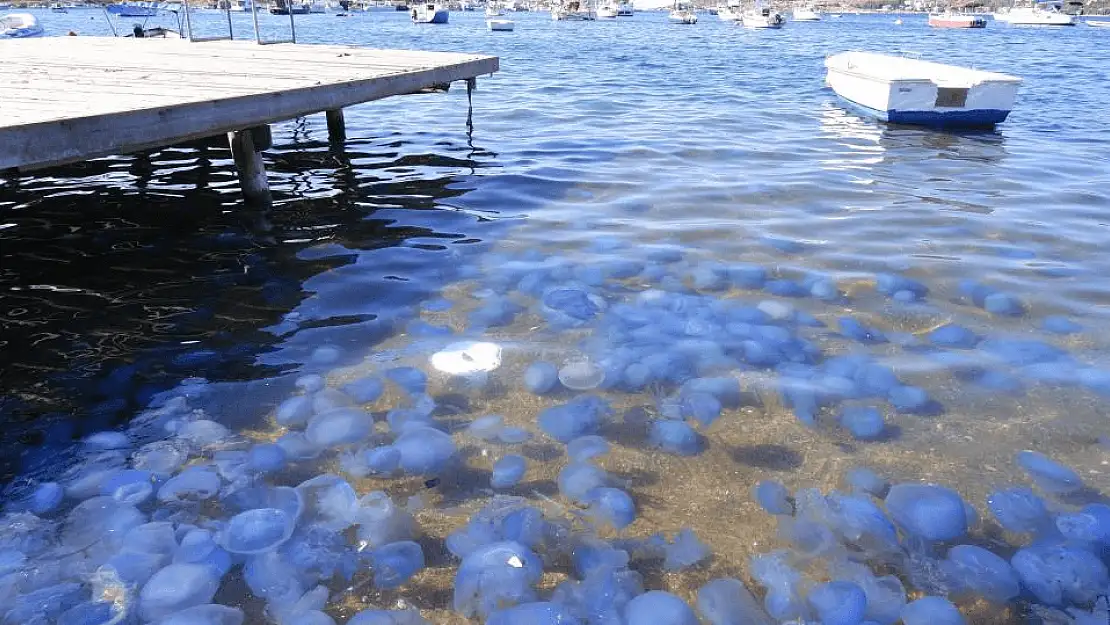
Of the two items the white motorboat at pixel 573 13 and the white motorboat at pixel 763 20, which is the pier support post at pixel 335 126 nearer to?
the white motorboat at pixel 763 20

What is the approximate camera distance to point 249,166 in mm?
6555

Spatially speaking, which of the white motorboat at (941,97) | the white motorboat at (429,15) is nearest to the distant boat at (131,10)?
the white motorboat at (429,15)

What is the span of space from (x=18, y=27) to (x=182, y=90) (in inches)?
957

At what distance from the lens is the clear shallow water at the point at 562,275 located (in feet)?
11.1

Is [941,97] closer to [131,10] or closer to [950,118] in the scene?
[950,118]

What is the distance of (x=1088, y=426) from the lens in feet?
11.9

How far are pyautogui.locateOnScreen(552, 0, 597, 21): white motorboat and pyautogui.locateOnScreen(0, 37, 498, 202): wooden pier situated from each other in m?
63.3

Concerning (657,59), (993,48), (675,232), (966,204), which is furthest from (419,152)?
(993,48)

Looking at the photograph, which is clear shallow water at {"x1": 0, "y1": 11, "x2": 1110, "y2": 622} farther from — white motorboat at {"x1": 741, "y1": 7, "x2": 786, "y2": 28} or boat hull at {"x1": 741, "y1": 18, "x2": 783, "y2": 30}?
white motorboat at {"x1": 741, "y1": 7, "x2": 786, "y2": 28}

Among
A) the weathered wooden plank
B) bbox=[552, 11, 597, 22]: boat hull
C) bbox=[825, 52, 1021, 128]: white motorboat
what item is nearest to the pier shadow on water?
the weathered wooden plank

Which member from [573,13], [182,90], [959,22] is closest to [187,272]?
[182,90]

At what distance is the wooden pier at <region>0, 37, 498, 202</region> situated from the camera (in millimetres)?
4078

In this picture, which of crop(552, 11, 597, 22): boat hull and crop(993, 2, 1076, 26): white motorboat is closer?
crop(993, 2, 1076, 26): white motorboat

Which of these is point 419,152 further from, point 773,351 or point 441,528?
point 441,528
